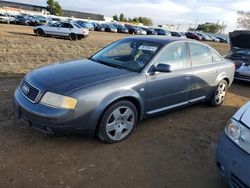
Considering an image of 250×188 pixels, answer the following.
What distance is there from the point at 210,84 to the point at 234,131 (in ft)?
→ 9.78

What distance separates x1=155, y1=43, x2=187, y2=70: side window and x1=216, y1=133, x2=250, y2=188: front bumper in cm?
201

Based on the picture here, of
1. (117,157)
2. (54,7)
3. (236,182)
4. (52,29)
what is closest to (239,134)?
(236,182)

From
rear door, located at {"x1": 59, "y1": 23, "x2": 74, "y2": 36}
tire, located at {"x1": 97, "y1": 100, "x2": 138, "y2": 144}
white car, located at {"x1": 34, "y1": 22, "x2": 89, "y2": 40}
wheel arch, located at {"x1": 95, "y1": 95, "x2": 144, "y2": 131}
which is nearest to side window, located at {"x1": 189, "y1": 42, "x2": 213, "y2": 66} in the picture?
wheel arch, located at {"x1": 95, "y1": 95, "x2": 144, "y2": 131}

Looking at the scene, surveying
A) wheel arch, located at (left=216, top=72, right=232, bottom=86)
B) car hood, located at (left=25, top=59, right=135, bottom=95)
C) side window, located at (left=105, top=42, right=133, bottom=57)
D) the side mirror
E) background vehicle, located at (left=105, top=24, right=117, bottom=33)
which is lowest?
background vehicle, located at (left=105, top=24, right=117, bottom=33)

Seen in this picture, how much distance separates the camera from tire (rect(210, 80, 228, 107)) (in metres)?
5.97

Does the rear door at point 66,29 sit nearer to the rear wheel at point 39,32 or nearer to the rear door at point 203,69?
the rear wheel at point 39,32

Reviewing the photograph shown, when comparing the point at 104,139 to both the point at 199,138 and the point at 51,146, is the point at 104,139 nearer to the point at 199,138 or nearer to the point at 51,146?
the point at 51,146

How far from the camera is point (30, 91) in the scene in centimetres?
386

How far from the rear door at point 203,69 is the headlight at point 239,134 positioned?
7.70 ft

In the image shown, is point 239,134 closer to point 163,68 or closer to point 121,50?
point 163,68

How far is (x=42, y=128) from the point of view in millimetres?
3629

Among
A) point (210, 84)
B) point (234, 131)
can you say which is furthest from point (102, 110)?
point (210, 84)

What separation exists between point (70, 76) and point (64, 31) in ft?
65.6

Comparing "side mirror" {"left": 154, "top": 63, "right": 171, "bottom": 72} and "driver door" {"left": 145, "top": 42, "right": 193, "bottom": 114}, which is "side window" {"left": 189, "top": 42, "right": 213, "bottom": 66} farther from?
"side mirror" {"left": 154, "top": 63, "right": 171, "bottom": 72}
